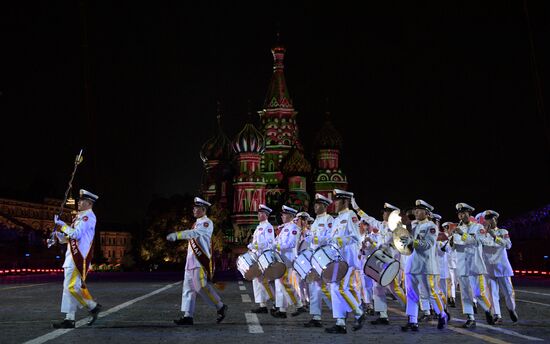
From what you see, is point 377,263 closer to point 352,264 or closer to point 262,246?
point 352,264

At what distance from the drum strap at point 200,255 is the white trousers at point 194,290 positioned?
0.08 meters

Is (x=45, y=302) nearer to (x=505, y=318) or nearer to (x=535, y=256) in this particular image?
(x=505, y=318)

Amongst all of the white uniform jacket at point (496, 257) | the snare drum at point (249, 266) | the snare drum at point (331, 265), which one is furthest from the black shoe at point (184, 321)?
the white uniform jacket at point (496, 257)

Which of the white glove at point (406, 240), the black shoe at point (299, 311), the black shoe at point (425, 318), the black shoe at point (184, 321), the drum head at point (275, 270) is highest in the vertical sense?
the white glove at point (406, 240)

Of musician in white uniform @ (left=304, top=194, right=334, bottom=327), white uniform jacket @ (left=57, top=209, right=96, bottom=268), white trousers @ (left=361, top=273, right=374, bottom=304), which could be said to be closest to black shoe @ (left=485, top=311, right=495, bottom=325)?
musician in white uniform @ (left=304, top=194, right=334, bottom=327)

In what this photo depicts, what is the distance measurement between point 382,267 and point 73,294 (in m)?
4.76

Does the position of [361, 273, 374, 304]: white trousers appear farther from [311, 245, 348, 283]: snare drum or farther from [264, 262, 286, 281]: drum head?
[311, 245, 348, 283]: snare drum

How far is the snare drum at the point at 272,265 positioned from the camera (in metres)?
16.7

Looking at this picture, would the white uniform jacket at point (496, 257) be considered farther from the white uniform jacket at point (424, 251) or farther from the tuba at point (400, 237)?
the tuba at point (400, 237)

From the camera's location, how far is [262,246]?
17.6m

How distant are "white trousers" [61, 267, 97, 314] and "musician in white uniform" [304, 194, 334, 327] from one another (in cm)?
351

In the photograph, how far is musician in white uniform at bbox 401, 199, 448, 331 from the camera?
14031mm

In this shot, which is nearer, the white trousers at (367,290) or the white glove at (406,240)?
the white glove at (406,240)

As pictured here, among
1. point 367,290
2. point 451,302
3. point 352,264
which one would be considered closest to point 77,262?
point 352,264
